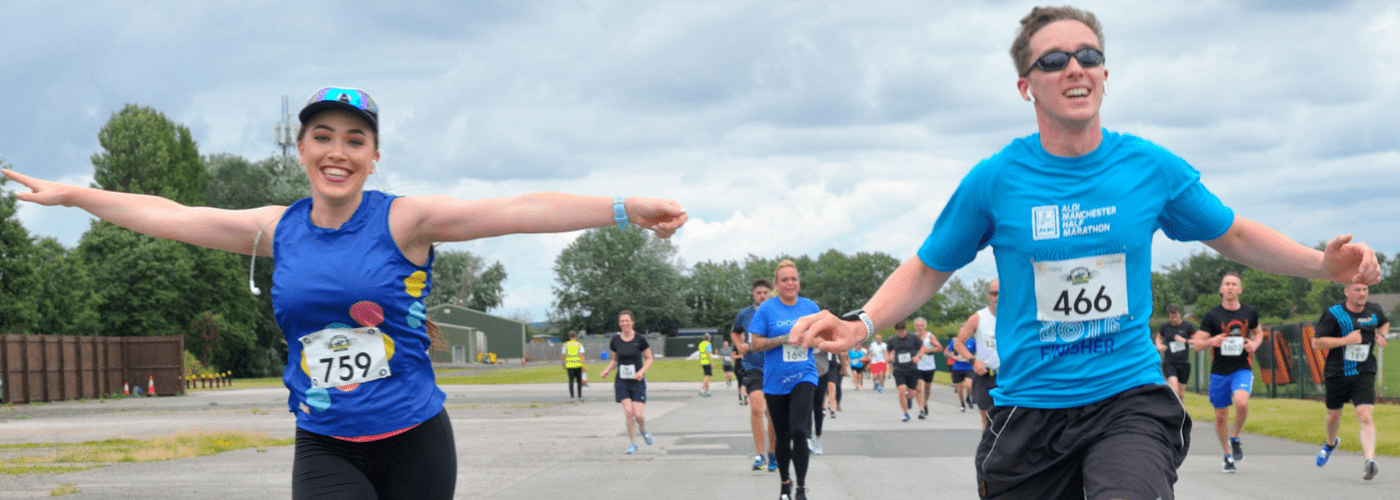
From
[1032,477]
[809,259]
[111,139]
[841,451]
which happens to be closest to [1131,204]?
[1032,477]

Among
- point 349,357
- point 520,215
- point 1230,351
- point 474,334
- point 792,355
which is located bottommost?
point 474,334

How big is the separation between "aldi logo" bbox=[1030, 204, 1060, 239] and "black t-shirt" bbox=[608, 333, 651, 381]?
12.7 m

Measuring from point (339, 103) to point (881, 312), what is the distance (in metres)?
1.87

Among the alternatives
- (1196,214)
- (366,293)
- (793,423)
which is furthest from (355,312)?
(793,423)

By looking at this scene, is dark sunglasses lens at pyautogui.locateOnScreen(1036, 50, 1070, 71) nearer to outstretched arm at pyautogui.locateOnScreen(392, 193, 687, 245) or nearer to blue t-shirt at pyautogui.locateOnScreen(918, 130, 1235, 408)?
blue t-shirt at pyautogui.locateOnScreen(918, 130, 1235, 408)

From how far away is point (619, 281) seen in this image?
125 metres

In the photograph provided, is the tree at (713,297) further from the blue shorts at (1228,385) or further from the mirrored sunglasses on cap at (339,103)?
the mirrored sunglasses on cap at (339,103)

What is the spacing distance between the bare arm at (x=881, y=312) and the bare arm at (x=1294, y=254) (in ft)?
3.11

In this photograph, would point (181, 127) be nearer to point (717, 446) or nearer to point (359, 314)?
point (717, 446)

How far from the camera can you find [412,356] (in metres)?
3.95

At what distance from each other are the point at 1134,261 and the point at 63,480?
11597 millimetres

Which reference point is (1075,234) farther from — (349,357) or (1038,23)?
(349,357)

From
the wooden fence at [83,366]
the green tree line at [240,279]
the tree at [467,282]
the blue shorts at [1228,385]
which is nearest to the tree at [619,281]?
the green tree line at [240,279]

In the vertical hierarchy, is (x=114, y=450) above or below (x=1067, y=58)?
below
